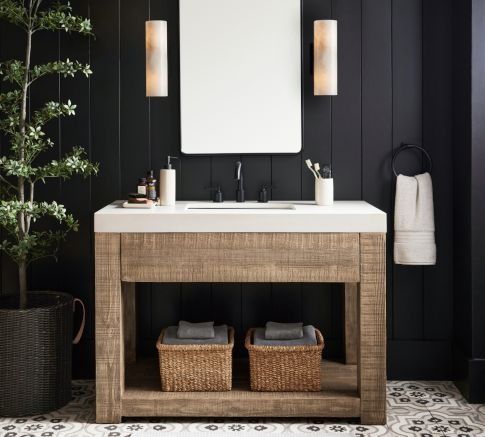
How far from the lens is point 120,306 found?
123 inches

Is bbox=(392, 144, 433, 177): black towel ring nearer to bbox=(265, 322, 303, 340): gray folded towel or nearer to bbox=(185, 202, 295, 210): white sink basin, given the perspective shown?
bbox=(185, 202, 295, 210): white sink basin

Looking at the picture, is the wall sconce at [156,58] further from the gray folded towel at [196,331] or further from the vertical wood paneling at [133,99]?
the gray folded towel at [196,331]

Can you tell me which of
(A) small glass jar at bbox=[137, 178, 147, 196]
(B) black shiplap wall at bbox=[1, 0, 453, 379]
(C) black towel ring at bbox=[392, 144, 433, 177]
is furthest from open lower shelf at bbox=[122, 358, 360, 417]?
(C) black towel ring at bbox=[392, 144, 433, 177]

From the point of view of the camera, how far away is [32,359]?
125 inches

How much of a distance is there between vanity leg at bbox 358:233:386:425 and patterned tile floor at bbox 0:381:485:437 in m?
0.09

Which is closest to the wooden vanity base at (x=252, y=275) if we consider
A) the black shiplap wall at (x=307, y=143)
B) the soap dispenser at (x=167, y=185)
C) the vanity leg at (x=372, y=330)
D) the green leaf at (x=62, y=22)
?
the vanity leg at (x=372, y=330)

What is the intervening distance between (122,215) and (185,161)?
708 millimetres

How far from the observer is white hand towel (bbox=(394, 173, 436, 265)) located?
11.7ft

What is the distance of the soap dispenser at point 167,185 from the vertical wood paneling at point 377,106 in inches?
37.1

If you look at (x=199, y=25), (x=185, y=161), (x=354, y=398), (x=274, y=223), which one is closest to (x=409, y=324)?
(x=354, y=398)

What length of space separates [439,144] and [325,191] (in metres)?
0.67

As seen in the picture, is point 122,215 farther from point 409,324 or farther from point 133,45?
point 409,324

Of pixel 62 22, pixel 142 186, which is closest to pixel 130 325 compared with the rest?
pixel 142 186

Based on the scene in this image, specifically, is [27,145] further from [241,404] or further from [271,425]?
[271,425]
